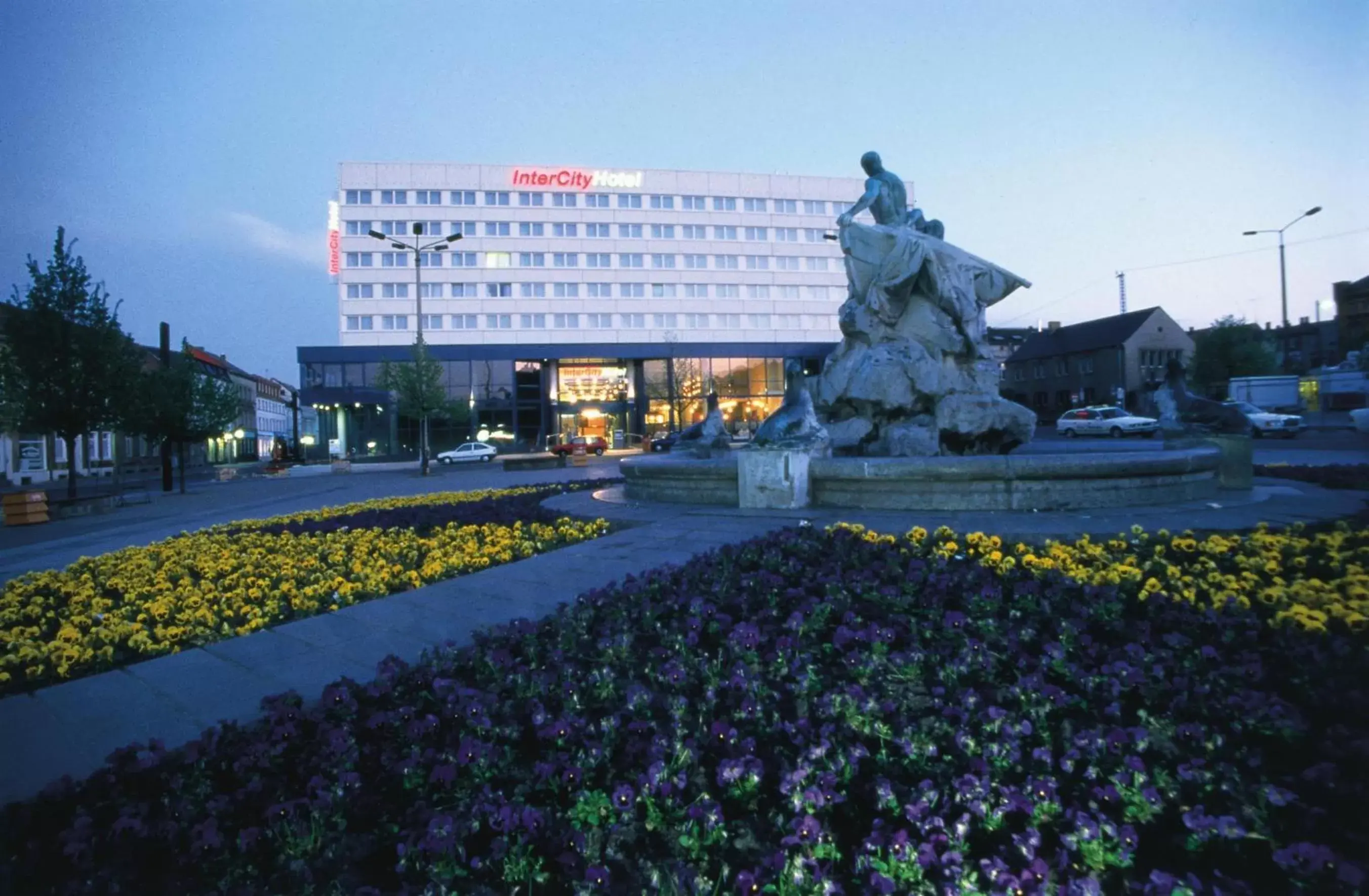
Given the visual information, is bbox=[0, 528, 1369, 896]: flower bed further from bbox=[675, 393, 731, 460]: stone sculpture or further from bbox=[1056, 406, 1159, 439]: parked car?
bbox=[1056, 406, 1159, 439]: parked car

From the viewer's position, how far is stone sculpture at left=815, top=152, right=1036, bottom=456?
440 inches

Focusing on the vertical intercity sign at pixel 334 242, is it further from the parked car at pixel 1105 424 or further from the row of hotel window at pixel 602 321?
the parked car at pixel 1105 424

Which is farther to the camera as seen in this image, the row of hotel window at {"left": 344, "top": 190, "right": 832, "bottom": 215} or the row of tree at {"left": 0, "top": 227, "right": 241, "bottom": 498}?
the row of hotel window at {"left": 344, "top": 190, "right": 832, "bottom": 215}

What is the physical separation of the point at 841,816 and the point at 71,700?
13.9 ft

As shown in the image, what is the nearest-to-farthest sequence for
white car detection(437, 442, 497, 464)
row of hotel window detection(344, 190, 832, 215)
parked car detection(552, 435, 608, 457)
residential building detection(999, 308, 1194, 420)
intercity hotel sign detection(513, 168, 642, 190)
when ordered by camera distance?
parked car detection(552, 435, 608, 457), white car detection(437, 442, 497, 464), row of hotel window detection(344, 190, 832, 215), intercity hotel sign detection(513, 168, 642, 190), residential building detection(999, 308, 1194, 420)

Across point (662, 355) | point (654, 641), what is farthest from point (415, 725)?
point (662, 355)

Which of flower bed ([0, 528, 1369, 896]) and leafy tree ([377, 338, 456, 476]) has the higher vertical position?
leafy tree ([377, 338, 456, 476])

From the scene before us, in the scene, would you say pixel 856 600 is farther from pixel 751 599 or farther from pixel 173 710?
pixel 173 710

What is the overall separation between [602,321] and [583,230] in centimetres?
775

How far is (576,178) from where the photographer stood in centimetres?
5894

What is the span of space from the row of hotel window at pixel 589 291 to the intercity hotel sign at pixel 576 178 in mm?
8246

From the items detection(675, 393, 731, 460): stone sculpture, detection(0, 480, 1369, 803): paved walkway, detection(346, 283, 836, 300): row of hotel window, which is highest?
detection(346, 283, 836, 300): row of hotel window

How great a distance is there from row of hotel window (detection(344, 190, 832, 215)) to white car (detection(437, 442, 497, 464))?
76.1 ft

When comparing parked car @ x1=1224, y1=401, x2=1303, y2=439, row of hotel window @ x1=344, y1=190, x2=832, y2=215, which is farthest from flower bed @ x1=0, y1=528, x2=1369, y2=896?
row of hotel window @ x1=344, y1=190, x2=832, y2=215
